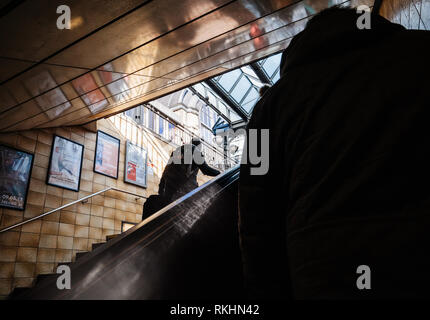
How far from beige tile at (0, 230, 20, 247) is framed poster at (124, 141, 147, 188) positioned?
2408 mm

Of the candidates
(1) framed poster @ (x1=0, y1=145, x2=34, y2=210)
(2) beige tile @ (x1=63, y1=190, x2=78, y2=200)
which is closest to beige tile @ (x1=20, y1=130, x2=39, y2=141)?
(1) framed poster @ (x1=0, y1=145, x2=34, y2=210)

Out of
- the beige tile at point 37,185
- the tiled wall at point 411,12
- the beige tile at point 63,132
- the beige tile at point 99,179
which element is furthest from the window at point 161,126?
the tiled wall at point 411,12

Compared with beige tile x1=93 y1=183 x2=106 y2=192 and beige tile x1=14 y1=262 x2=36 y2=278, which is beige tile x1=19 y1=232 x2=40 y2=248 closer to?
beige tile x1=14 y1=262 x2=36 y2=278

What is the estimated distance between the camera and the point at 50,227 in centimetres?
446

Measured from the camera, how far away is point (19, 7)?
2057mm

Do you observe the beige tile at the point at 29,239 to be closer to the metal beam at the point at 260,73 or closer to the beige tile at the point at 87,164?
the beige tile at the point at 87,164

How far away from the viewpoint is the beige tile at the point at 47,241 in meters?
4.29

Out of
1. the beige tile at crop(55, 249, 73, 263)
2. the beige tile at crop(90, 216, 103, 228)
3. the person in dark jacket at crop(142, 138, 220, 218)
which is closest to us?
the person in dark jacket at crop(142, 138, 220, 218)

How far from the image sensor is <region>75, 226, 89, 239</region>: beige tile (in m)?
4.83

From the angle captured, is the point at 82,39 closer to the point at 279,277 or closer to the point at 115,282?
the point at 115,282

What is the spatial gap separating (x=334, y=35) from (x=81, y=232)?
533 cm

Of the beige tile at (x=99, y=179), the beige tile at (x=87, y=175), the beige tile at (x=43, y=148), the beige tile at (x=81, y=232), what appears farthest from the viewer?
the beige tile at (x=99, y=179)

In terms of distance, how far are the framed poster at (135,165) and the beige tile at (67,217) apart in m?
1.47

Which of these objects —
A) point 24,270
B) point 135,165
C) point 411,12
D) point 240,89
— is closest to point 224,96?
point 240,89
